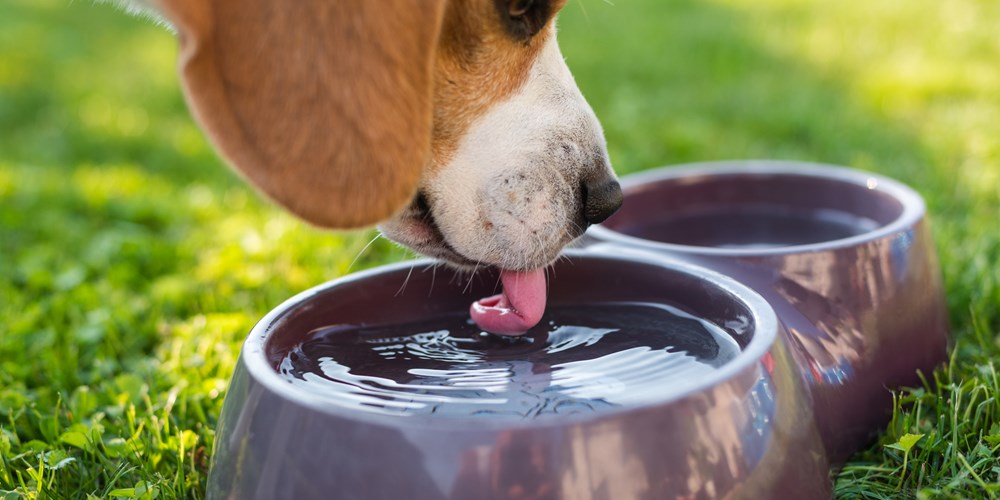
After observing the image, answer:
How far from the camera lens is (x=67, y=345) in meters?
2.49

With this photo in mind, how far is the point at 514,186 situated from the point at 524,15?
0.99 feet

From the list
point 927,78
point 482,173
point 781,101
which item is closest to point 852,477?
point 482,173

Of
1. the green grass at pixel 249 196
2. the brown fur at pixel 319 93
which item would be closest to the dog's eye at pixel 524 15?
the brown fur at pixel 319 93

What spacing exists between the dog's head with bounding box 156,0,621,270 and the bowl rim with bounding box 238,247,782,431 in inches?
6.2

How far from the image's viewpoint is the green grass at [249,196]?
1890 millimetres

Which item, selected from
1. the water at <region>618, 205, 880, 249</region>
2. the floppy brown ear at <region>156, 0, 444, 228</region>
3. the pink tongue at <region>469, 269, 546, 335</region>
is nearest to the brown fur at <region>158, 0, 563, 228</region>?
the floppy brown ear at <region>156, 0, 444, 228</region>

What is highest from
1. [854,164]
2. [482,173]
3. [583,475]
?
[482,173]

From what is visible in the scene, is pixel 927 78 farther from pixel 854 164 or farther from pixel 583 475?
pixel 583 475

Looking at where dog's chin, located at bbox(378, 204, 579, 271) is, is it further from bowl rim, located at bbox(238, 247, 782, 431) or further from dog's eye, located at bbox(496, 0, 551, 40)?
dog's eye, located at bbox(496, 0, 551, 40)

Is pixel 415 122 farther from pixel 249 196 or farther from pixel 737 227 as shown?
pixel 249 196

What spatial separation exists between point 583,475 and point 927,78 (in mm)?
4006

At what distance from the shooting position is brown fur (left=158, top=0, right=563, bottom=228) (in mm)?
1542

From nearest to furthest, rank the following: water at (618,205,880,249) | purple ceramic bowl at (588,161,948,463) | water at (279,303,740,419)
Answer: water at (279,303,740,419), purple ceramic bowl at (588,161,948,463), water at (618,205,880,249)

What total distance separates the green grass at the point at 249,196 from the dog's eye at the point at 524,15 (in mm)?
905
